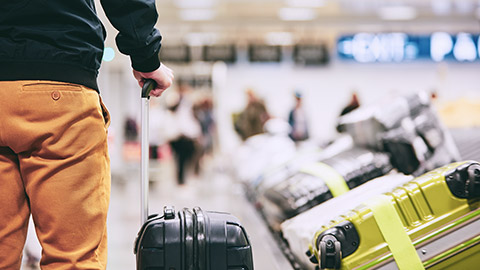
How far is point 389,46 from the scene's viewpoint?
14164 mm

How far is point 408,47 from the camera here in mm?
14367

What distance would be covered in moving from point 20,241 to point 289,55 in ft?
47.6

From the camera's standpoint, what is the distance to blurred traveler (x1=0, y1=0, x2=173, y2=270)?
57.9 inches

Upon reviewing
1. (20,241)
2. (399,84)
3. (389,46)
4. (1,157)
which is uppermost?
(1,157)

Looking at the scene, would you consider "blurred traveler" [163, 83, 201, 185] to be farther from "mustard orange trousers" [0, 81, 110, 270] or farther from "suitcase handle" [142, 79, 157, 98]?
"mustard orange trousers" [0, 81, 110, 270]

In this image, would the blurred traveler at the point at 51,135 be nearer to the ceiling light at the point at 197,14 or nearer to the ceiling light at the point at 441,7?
the ceiling light at the point at 441,7

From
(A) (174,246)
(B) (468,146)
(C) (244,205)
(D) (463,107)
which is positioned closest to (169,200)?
(C) (244,205)

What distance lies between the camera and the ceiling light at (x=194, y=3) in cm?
1169

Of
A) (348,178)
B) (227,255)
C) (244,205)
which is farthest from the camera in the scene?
(244,205)

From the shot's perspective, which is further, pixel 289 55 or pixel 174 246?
pixel 289 55

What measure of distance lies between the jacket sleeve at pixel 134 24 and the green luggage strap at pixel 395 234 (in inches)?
41.4

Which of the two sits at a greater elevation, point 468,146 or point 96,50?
point 96,50

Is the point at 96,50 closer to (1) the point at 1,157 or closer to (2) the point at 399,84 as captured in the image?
(1) the point at 1,157

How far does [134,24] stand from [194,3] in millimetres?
10566
